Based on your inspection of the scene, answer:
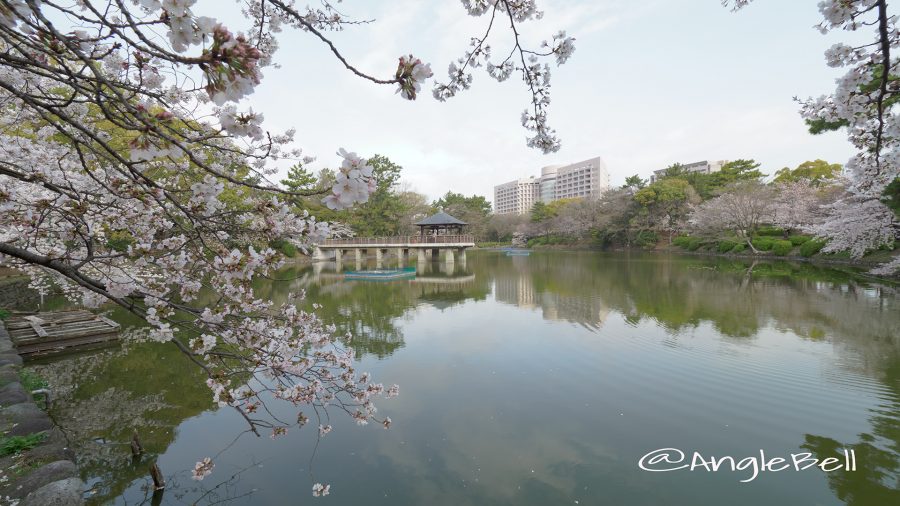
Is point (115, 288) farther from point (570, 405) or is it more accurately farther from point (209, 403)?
point (570, 405)

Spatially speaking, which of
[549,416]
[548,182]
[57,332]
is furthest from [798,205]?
[548,182]

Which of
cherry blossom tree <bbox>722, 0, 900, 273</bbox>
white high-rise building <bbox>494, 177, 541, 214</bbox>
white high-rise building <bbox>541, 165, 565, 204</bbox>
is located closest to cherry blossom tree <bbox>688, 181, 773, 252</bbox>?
cherry blossom tree <bbox>722, 0, 900, 273</bbox>

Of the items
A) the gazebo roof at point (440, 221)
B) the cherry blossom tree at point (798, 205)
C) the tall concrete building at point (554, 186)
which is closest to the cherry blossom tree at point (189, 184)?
the gazebo roof at point (440, 221)

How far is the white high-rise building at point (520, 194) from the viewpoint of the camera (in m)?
79.2

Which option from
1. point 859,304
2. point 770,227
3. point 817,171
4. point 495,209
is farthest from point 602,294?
point 495,209

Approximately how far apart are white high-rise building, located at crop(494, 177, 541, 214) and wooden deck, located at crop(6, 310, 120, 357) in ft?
241

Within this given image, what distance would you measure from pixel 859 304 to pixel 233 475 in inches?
441

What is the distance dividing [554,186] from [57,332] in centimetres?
7154

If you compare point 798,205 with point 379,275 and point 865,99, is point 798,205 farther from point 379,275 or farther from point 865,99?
point 865,99

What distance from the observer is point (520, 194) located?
267ft

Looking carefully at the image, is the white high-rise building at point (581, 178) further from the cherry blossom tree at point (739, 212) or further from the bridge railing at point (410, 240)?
the bridge railing at point (410, 240)

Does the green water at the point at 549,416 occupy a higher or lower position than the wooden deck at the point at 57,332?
lower

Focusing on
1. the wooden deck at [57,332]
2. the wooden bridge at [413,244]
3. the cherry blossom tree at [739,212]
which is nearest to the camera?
the wooden deck at [57,332]

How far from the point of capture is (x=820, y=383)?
4.38 m
